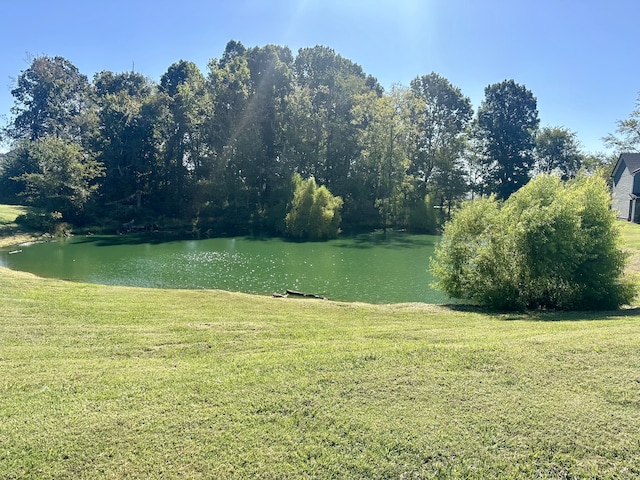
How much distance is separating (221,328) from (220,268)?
13.3 m

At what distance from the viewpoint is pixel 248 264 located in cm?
2206

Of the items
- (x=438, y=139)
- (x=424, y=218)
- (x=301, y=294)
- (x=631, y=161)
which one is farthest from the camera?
(x=438, y=139)

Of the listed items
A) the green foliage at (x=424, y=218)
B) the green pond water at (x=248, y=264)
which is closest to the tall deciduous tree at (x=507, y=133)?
the green foliage at (x=424, y=218)

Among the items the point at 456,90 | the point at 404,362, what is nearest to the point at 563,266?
the point at 404,362

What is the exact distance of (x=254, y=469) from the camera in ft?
11.6

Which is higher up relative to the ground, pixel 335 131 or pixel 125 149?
pixel 335 131

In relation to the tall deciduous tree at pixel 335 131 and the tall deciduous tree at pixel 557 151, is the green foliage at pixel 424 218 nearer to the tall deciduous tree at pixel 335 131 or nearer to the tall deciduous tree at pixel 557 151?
the tall deciduous tree at pixel 335 131

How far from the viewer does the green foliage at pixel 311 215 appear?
3422 centimetres

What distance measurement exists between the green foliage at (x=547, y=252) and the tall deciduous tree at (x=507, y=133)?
3835 centimetres

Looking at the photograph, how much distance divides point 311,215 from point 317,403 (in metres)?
30.0

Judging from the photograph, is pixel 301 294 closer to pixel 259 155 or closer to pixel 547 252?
pixel 547 252

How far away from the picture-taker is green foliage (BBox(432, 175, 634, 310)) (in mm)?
10641

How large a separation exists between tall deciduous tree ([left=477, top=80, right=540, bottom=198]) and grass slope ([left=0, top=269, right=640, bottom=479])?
147 feet

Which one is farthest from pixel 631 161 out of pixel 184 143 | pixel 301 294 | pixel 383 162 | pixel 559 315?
pixel 184 143
